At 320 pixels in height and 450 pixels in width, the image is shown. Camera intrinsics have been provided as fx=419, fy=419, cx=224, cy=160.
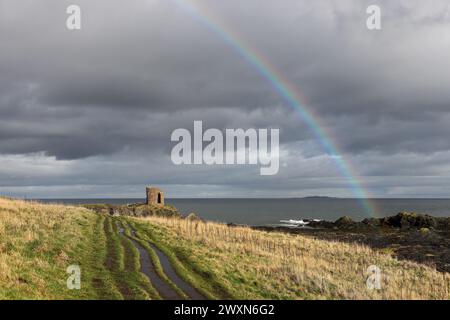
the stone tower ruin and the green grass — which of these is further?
the stone tower ruin

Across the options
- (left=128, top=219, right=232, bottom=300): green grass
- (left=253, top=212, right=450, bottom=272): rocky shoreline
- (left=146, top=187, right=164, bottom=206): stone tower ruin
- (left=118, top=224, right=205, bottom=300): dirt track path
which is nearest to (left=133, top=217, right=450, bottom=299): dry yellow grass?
(left=128, top=219, right=232, bottom=300): green grass

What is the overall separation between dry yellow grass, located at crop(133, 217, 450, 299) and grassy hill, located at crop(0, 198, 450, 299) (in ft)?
0.17

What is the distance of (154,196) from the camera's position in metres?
91.3

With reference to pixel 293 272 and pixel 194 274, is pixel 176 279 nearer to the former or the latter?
pixel 194 274

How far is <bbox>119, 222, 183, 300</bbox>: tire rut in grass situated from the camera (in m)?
16.2

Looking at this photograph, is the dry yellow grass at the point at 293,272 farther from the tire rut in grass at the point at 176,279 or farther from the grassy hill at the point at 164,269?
the tire rut in grass at the point at 176,279

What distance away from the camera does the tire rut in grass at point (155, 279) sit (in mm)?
16237

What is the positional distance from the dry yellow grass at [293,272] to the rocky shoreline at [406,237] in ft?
29.1

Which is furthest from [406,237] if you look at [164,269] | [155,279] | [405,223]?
[155,279]

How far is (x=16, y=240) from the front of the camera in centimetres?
2297

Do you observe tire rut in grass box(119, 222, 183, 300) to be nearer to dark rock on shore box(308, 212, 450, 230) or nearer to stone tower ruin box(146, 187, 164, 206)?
stone tower ruin box(146, 187, 164, 206)

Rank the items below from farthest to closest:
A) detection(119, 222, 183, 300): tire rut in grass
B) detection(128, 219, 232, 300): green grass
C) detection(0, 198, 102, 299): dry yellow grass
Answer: detection(128, 219, 232, 300): green grass < detection(119, 222, 183, 300): tire rut in grass < detection(0, 198, 102, 299): dry yellow grass

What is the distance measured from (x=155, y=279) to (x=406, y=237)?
52750mm
